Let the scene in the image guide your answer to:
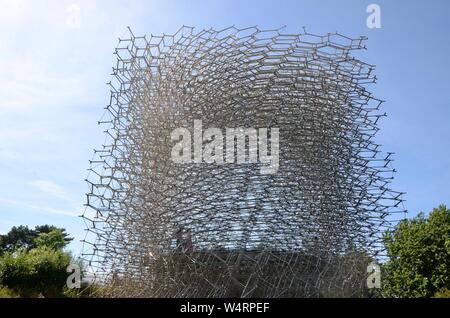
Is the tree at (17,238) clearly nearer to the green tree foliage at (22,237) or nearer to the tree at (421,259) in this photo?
the green tree foliage at (22,237)

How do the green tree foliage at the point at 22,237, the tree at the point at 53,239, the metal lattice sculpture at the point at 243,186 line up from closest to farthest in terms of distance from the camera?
1. the metal lattice sculpture at the point at 243,186
2. the tree at the point at 53,239
3. the green tree foliage at the point at 22,237

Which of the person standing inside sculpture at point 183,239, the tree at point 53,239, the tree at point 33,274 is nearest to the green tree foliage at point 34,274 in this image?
the tree at point 33,274

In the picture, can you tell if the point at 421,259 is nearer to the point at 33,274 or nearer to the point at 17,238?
the point at 33,274

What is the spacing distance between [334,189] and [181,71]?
7897 mm

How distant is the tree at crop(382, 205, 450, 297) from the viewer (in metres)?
24.2

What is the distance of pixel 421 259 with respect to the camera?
2514 cm

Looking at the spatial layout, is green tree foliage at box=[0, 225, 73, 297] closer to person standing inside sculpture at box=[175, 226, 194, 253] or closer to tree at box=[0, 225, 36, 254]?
person standing inside sculpture at box=[175, 226, 194, 253]

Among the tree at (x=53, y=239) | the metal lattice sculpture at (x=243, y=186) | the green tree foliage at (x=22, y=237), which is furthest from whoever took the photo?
the green tree foliage at (x=22, y=237)

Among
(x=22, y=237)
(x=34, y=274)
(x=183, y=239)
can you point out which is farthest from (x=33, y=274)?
(x=22, y=237)

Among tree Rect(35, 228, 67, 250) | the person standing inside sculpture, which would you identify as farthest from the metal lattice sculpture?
tree Rect(35, 228, 67, 250)

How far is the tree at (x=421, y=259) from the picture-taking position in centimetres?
2419

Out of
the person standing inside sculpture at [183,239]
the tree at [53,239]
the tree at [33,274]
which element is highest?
the tree at [53,239]
